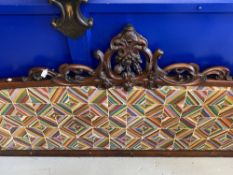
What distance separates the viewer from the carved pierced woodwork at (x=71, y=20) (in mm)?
695

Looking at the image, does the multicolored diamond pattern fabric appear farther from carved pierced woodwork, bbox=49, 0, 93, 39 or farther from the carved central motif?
carved pierced woodwork, bbox=49, 0, 93, 39

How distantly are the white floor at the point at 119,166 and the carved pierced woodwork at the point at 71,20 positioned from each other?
675 millimetres

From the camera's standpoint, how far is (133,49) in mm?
813

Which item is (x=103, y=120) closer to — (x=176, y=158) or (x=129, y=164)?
(x=129, y=164)

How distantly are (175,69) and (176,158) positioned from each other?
535 millimetres

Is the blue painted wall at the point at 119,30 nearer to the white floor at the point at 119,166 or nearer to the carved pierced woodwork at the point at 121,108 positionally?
the carved pierced woodwork at the point at 121,108

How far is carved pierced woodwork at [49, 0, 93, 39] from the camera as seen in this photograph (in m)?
0.70

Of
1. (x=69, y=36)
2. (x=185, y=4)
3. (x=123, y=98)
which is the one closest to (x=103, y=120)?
(x=123, y=98)

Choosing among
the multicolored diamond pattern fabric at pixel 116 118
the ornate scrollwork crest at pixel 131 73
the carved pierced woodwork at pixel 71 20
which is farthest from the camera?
the multicolored diamond pattern fabric at pixel 116 118

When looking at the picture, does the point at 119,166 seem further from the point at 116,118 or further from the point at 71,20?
the point at 71,20

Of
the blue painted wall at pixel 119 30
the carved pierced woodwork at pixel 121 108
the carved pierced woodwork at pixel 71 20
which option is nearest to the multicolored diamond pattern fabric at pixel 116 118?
the carved pierced woodwork at pixel 121 108

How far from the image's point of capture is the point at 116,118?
1075 mm

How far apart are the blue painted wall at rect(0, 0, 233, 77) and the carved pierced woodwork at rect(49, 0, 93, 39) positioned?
2cm

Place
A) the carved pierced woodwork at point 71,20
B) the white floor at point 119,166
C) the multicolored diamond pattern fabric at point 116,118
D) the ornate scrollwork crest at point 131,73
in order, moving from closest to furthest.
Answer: the carved pierced woodwork at point 71,20 → the ornate scrollwork crest at point 131,73 → the multicolored diamond pattern fabric at point 116,118 → the white floor at point 119,166
